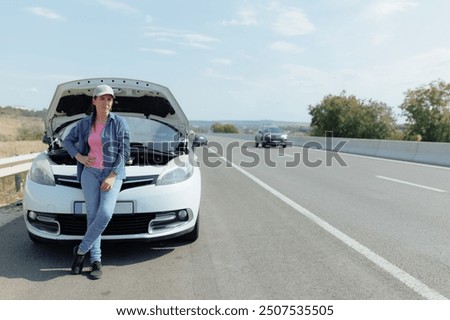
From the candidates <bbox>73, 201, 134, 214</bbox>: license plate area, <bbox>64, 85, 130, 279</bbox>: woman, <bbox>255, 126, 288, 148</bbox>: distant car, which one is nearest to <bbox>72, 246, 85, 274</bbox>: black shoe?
<bbox>64, 85, 130, 279</bbox>: woman

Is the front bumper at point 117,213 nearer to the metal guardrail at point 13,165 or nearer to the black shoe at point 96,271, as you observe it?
the black shoe at point 96,271

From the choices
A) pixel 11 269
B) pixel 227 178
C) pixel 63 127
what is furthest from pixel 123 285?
pixel 227 178

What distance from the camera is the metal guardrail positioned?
7.43 meters

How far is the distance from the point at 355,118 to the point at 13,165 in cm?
4808

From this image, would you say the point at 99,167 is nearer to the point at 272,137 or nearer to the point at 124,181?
the point at 124,181

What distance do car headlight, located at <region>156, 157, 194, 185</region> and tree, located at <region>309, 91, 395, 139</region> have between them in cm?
4889

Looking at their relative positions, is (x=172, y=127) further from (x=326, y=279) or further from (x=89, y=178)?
(x=326, y=279)

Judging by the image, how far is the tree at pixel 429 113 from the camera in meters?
42.9

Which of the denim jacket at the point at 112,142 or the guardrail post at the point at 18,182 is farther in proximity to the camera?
the guardrail post at the point at 18,182

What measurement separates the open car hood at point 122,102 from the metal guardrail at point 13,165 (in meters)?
2.40

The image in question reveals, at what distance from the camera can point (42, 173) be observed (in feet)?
13.8

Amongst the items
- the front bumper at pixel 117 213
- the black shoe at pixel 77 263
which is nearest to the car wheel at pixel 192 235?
the front bumper at pixel 117 213

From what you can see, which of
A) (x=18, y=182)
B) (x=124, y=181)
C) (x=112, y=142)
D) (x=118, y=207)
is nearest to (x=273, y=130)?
(x=18, y=182)

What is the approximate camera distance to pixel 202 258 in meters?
4.21
